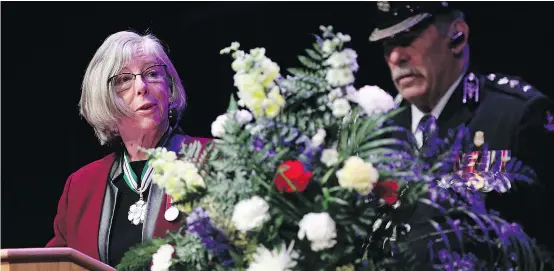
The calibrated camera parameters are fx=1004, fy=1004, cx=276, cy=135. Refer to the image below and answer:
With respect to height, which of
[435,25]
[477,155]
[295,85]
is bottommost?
[477,155]

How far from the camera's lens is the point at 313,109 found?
2229 mm

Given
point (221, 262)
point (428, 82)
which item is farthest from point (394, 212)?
point (428, 82)

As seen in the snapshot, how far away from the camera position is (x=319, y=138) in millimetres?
2158

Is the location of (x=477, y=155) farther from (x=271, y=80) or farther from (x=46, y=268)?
(x=46, y=268)

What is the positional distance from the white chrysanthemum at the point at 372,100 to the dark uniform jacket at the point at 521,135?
64cm

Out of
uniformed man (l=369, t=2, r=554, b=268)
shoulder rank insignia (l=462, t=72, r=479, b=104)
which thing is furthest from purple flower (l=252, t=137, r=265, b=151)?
shoulder rank insignia (l=462, t=72, r=479, b=104)

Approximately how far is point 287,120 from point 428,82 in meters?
0.71

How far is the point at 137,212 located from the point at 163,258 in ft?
3.63

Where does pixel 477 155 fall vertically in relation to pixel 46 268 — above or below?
above

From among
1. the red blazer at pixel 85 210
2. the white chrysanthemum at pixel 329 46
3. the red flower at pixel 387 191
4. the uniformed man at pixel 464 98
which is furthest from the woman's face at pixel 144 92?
the red flower at pixel 387 191

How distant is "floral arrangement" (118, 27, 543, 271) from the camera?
6.95 ft

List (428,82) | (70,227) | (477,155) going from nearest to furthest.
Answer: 1. (477,155)
2. (428,82)
3. (70,227)

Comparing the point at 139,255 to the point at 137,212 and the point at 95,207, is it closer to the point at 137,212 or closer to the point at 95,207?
the point at 137,212

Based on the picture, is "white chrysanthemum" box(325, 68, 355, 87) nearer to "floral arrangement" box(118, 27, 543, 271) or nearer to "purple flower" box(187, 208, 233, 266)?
"floral arrangement" box(118, 27, 543, 271)
